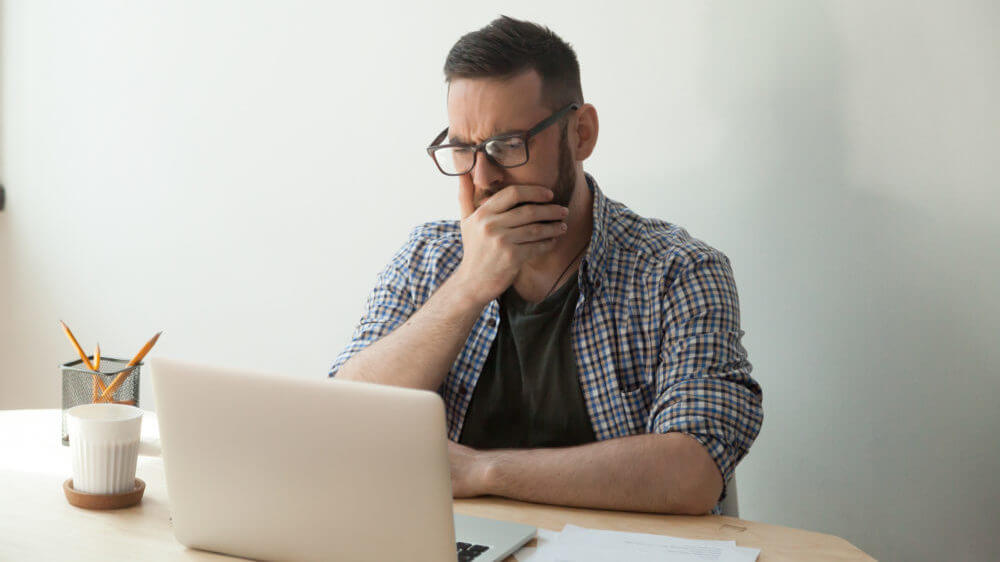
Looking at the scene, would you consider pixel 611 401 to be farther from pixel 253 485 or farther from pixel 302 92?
pixel 302 92

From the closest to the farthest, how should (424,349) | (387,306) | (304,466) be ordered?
(304,466) < (424,349) < (387,306)

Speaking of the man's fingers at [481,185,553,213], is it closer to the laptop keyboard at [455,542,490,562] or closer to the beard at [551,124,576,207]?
the beard at [551,124,576,207]

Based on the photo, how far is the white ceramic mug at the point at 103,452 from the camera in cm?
125

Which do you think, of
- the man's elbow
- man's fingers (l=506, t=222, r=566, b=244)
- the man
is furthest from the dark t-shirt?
the man's elbow

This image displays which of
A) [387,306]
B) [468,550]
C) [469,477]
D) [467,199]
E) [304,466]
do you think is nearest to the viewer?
[304,466]

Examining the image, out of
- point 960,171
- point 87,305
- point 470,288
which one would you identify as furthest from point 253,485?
point 87,305

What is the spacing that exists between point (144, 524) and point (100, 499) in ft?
0.28

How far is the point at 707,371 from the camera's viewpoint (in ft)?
4.99

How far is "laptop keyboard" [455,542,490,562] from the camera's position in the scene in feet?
3.61

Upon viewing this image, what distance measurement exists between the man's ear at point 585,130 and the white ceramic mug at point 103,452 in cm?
96

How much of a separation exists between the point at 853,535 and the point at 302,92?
1730mm

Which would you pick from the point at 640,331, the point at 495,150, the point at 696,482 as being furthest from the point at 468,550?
the point at 495,150

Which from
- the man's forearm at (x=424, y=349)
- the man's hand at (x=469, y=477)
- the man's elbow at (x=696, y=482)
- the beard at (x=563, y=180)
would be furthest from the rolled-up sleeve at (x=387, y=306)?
the man's elbow at (x=696, y=482)

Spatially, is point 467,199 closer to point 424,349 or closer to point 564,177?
point 564,177
